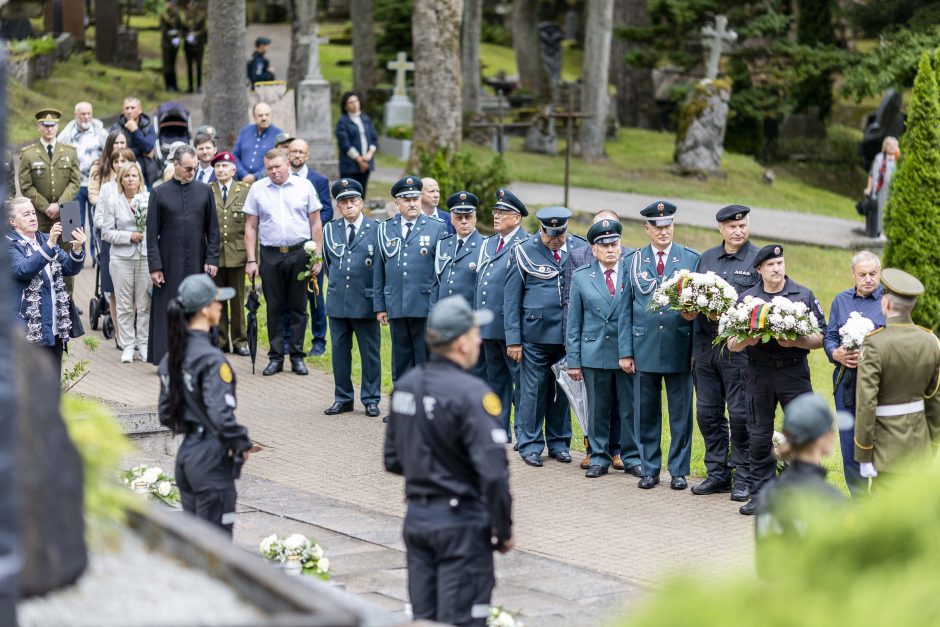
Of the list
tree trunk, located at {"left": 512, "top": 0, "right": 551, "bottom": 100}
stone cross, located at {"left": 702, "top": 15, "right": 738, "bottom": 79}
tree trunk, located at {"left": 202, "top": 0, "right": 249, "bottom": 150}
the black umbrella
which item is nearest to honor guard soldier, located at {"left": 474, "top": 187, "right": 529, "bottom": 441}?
the black umbrella

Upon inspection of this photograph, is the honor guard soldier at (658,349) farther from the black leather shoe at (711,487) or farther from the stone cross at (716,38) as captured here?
the stone cross at (716,38)

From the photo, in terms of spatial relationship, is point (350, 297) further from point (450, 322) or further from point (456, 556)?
point (456, 556)

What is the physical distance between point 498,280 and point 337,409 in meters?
2.25

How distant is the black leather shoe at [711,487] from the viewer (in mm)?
10883

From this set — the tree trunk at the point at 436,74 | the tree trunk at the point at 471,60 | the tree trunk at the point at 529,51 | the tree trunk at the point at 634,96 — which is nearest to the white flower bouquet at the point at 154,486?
the tree trunk at the point at 436,74

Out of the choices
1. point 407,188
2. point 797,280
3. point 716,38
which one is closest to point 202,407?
point 407,188

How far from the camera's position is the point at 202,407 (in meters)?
7.52

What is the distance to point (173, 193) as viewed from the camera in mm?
13539

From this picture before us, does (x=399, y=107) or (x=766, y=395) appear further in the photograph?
(x=399, y=107)

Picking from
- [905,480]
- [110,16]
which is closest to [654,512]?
[905,480]

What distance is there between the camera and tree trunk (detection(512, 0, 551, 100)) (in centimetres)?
4038

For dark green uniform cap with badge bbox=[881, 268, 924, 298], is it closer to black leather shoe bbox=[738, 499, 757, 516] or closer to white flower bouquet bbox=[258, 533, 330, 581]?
black leather shoe bbox=[738, 499, 757, 516]

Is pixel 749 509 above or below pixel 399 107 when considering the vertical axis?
below

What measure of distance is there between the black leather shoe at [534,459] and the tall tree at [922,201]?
659cm
